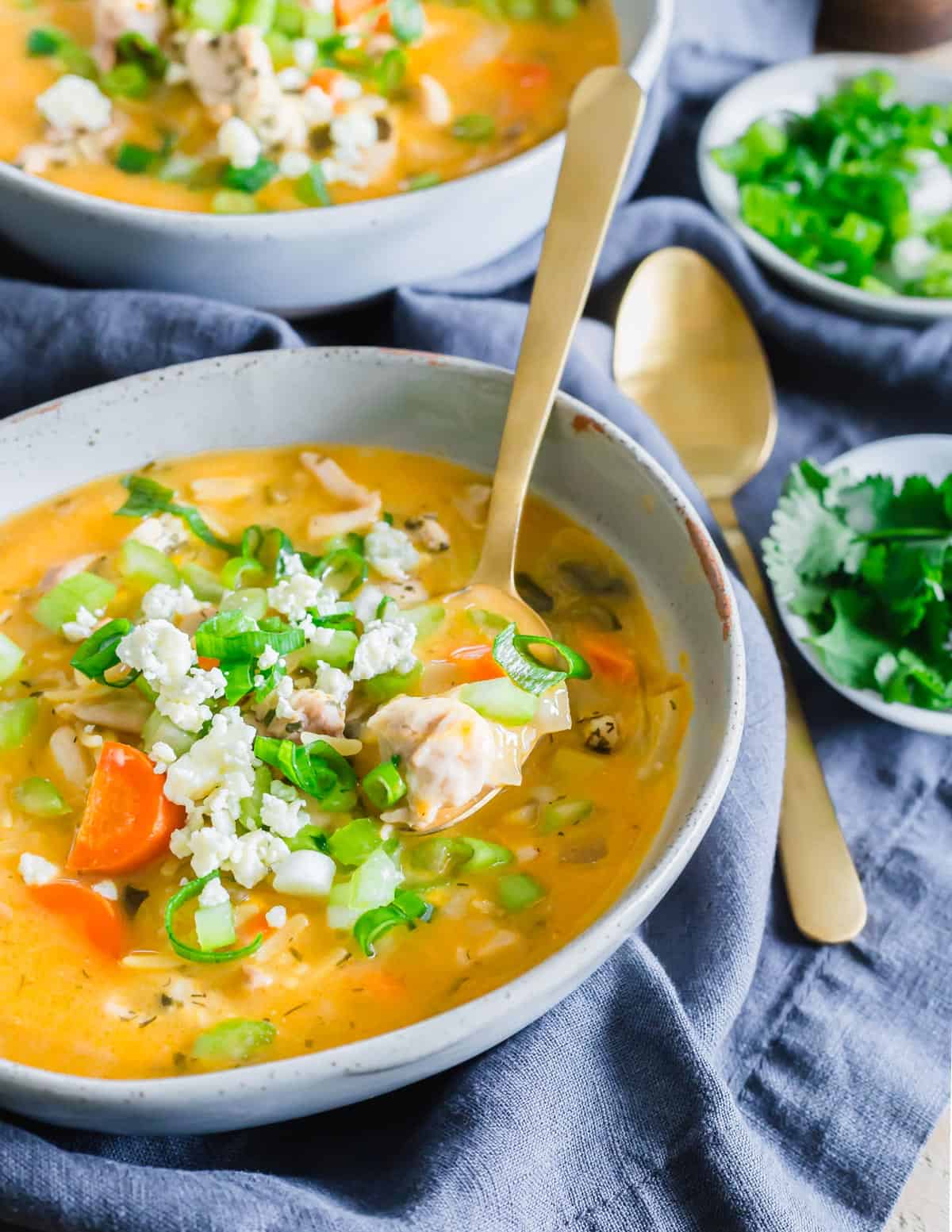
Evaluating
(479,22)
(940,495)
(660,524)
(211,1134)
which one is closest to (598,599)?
(660,524)

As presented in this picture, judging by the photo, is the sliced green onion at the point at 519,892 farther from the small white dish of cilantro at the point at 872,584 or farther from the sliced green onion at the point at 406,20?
the sliced green onion at the point at 406,20

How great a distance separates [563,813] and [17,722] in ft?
2.67

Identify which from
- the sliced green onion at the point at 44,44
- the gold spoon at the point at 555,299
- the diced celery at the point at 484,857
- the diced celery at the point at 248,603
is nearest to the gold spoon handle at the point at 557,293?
the gold spoon at the point at 555,299

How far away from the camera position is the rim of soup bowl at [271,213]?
8.22 feet

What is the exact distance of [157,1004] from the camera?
70.0 inches

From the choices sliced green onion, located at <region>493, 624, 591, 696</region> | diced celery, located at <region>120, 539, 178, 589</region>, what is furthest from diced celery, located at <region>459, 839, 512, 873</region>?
diced celery, located at <region>120, 539, 178, 589</region>

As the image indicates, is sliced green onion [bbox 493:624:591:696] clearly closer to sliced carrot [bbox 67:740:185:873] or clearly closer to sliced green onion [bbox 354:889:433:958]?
sliced green onion [bbox 354:889:433:958]

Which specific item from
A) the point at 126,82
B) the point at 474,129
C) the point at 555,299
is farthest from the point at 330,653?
the point at 126,82

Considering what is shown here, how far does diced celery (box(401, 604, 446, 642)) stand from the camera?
211cm

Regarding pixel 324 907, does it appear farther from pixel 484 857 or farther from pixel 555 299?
pixel 555 299

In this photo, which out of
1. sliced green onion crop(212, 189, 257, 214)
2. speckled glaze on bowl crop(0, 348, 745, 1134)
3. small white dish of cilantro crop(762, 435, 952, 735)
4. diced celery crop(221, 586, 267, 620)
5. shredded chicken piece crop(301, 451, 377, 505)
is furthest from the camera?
sliced green onion crop(212, 189, 257, 214)

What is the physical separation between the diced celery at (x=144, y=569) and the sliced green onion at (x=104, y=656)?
0.15m

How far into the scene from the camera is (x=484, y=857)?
1.90 meters

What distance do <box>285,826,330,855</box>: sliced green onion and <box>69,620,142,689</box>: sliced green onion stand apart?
0.36 meters
